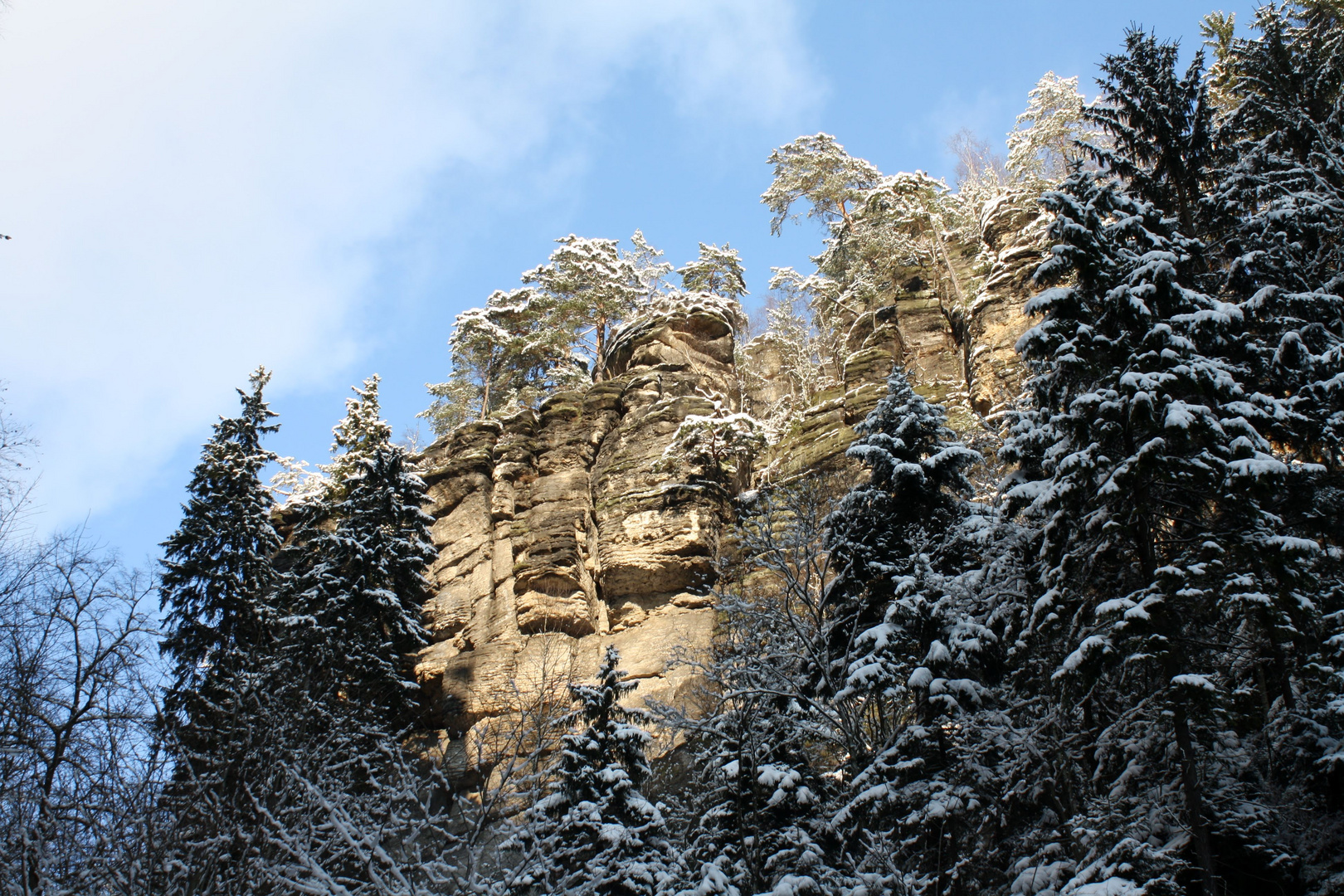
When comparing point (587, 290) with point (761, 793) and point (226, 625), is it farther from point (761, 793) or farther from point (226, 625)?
point (761, 793)

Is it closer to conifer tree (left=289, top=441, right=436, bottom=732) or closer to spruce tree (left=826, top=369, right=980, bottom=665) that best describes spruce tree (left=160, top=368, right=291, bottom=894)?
conifer tree (left=289, top=441, right=436, bottom=732)

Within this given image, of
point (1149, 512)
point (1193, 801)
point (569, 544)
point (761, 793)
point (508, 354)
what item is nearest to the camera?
point (1193, 801)

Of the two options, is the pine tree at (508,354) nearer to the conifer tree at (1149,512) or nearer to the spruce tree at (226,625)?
the spruce tree at (226,625)

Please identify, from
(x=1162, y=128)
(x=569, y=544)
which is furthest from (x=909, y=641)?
(x=569, y=544)

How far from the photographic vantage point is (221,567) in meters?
24.6

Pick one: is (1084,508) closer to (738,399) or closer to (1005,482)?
(1005,482)

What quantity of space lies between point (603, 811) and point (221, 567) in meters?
15.3

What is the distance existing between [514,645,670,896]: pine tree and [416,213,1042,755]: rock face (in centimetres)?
590

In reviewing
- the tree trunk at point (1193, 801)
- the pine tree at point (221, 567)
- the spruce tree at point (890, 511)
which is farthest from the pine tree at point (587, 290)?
the tree trunk at point (1193, 801)

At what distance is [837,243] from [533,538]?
19.0 meters

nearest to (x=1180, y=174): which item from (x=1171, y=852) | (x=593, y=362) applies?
(x=1171, y=852)

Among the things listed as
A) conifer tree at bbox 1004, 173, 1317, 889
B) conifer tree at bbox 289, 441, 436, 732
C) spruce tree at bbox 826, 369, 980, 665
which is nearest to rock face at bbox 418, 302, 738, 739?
conifer tree at bbox 289, 441, 436, 732

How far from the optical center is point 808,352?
40.6 m

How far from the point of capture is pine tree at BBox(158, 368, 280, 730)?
75.4 feet
